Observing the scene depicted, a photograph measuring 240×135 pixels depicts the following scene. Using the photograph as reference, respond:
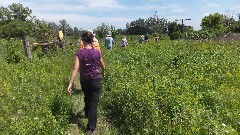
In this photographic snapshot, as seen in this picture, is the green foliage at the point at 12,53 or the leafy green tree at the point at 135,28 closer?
the green foliage at the point at 12,53

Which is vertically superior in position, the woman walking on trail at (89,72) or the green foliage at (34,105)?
the woman walking on trail at (89,72)

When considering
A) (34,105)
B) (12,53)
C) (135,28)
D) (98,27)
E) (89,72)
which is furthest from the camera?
(135,28)

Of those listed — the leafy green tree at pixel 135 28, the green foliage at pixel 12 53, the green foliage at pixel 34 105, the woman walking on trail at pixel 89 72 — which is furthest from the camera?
the leafy green tree at pixel 135 28

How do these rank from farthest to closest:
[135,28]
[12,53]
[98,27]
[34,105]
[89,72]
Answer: [135,28] → [98,27] → [12,53] → [34,105] → [89,72]

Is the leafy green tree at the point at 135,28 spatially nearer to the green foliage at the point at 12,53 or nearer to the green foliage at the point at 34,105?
the green foliage at the point at 12,53

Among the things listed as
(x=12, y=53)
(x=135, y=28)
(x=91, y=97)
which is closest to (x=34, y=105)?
(x=91, y=97)

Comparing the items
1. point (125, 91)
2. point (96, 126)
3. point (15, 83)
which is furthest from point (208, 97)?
point (15, 83)

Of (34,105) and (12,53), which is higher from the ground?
(12,53)

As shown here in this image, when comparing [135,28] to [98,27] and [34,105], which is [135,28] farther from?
[34,105]

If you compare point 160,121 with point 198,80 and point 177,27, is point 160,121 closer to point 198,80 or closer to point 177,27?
point 198,80

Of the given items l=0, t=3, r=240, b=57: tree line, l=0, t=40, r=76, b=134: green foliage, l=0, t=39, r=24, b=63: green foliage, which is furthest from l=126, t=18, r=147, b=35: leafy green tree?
l=0, t=40, r=76, b=134: green foliage

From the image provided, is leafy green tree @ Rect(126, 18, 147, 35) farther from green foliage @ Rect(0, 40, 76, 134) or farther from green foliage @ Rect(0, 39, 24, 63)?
green foliage @ Rect(0, 40, 76, 134)

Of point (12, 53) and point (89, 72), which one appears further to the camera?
point (12, 53)

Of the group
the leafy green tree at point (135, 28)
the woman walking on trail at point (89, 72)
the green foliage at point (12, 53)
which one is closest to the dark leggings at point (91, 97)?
the woman walking on trail at point (89, 72)
